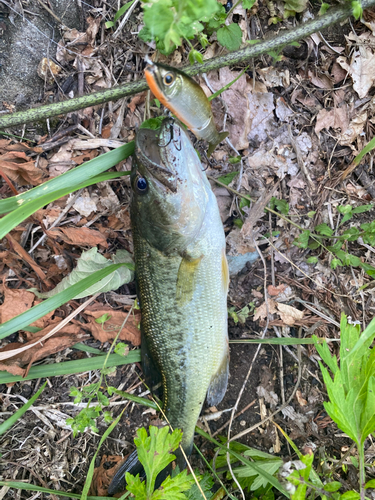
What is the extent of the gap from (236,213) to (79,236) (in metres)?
1.47

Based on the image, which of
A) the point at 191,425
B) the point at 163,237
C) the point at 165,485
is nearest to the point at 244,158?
the point at 163,237

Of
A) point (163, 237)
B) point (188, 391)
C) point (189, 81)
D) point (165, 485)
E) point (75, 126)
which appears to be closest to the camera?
point (189, 81)

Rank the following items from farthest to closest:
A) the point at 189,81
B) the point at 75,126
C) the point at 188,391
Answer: the point at 75,126 < the point at 188,391 < the point at 189,81

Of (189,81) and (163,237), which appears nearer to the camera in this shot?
(189,81)

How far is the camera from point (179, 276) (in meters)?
2.74

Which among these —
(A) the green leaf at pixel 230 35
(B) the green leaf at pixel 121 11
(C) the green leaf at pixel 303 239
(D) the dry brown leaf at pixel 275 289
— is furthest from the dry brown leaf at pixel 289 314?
(B) the green leaf at pixel 121 11

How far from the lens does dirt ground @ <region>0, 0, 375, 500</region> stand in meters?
3.12

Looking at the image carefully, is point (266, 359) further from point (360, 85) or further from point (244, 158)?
point (360, 85)

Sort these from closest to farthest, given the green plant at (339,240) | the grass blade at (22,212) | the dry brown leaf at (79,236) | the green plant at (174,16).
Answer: the green plant at (174,16)
the grass blade at (22,212)
the green plant at (339,240)
the dry brown leaf at (79,236)

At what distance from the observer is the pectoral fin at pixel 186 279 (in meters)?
2.74

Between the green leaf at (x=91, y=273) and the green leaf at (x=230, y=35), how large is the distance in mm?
1987

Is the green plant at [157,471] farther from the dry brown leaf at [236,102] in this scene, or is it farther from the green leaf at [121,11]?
the green leaf at [121,11]

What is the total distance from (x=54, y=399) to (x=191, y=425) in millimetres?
1318

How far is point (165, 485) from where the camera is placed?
2.34 m
